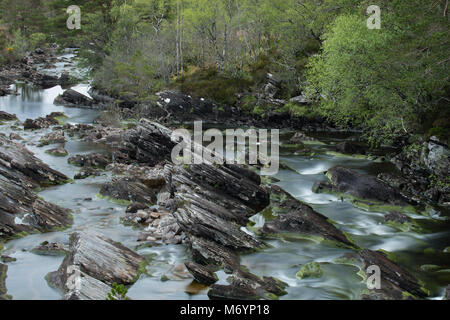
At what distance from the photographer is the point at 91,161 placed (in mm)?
30469

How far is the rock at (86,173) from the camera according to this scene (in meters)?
27.4

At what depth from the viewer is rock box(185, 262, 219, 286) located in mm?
15062

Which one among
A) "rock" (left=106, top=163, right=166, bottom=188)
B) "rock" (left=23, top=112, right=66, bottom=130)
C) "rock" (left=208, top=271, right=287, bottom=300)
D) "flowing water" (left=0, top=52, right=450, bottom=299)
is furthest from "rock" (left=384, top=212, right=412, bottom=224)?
"rock" (left=23, top=112, right=66, bottom=130)

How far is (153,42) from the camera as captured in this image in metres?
61.7

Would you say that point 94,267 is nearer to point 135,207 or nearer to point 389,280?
point 135,207

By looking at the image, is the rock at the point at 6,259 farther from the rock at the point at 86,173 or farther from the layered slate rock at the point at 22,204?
the rock at the point at 86,173

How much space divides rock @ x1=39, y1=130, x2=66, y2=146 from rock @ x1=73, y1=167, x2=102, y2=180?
10.0m

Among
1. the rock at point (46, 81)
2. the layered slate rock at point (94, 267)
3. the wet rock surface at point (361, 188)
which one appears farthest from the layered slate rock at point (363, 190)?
the rock at point (46, 81)

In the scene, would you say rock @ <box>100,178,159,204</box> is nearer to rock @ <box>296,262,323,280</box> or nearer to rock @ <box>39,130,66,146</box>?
rock @ <box>296,262,323,280</box>

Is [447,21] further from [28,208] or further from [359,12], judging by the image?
[28,208]

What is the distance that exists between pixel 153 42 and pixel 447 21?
46.4 m

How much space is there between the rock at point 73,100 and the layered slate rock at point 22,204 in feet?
120

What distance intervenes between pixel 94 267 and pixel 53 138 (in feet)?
87.9

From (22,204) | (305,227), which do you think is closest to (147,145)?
(22,204)
